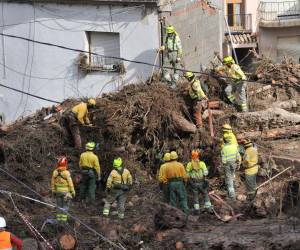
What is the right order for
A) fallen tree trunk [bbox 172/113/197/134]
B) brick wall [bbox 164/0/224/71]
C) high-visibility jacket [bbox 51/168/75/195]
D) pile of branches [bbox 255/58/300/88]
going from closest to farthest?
high-visibility jacket [bbox 51/168/75/195] < fallen tree trunk [bbox 172/113/197/134] < pile of branches [bbox 255/58/300/88] < brick wall [bbox 164/0/224/71]

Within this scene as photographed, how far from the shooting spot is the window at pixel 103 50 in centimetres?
2567

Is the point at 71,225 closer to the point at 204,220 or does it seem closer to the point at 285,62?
the point at 204,220

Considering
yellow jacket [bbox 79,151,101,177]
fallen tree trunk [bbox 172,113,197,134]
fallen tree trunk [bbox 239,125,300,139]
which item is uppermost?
fallen tree trunk [bbox 172,113,197,134]

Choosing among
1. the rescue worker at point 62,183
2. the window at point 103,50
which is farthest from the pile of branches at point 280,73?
the rescue worker at point 62,183

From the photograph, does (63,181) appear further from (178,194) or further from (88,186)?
(178,194)

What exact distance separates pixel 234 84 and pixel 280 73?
8.85 feet

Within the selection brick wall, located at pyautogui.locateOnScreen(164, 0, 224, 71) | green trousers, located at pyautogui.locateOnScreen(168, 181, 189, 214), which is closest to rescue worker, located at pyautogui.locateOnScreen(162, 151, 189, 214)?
green trousers, located at pyautogui.locateOnScreen(168, 181, 189, 214)

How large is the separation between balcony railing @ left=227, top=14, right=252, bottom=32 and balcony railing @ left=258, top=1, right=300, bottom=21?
557mm

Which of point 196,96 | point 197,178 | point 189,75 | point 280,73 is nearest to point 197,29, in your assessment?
point 280,73

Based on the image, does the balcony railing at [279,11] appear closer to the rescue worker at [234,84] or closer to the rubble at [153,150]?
the rubble at [153,150]

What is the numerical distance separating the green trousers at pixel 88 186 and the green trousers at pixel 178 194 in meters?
2.12

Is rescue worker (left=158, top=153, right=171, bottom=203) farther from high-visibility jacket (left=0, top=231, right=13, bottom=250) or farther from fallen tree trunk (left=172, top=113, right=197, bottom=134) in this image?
high-visibility jacket (left=0, top=231, right=13, bottom=250)

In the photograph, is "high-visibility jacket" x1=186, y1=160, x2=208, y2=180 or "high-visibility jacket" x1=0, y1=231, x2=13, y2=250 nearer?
"high-visibility jacket" x1=0, y1=231, x2=13, y2=250

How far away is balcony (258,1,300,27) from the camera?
3022 cm
